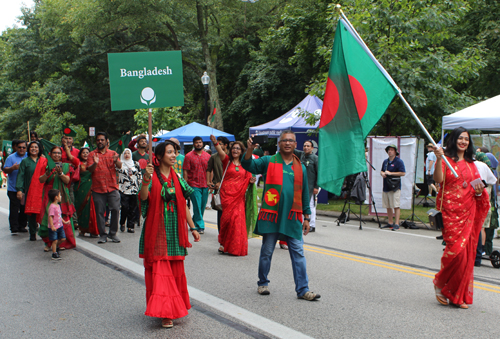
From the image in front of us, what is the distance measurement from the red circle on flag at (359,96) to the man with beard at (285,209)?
31.8 inches

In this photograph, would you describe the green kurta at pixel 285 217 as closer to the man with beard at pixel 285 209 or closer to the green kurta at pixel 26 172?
the man with beard at pixel 285 209

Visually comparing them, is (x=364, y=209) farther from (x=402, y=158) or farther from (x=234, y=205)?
(x=234, y=205)

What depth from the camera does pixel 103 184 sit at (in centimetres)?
906

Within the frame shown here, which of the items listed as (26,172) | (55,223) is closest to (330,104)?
(55,223)

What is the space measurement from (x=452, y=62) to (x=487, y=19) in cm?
832

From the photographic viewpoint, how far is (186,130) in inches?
846

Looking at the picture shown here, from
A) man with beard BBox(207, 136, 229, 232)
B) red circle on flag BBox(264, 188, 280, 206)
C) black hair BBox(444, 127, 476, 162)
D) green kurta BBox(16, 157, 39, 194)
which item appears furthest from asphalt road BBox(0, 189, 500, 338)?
black hair BBox(444, 127, 476, 162)

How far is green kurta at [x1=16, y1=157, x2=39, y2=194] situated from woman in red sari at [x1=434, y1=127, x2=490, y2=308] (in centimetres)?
784

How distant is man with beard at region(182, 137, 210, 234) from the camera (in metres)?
10.1

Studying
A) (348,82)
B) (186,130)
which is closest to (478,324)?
(348,82)

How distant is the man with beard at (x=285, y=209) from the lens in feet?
17.8

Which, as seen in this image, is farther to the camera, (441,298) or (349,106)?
(349,106)

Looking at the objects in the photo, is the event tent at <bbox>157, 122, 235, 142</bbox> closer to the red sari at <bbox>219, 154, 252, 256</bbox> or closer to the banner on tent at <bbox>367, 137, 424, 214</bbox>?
the banner on tent at <bbox>367, 137, 424, 214</bbox>

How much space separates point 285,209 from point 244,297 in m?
1.10
